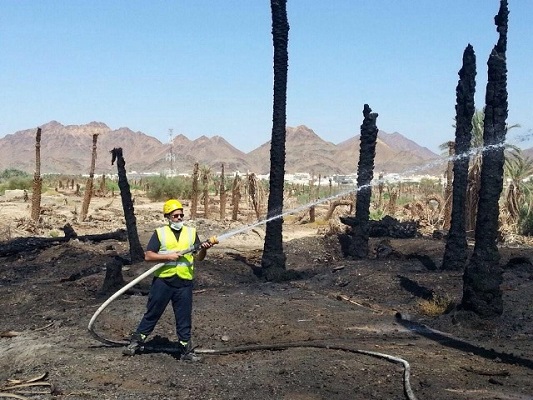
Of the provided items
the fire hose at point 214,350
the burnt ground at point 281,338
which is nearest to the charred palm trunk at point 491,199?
the burnt ground at point 281,338

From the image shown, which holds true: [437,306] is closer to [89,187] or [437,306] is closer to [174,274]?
[174,274]

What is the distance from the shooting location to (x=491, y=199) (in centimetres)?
1052

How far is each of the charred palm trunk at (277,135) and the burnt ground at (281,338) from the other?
77 cm

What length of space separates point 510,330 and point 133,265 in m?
9.14

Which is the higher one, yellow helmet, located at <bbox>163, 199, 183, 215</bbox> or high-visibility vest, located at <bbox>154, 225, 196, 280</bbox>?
yellow helmet, located at <bbox>163, 199, 183, 215</bbox>

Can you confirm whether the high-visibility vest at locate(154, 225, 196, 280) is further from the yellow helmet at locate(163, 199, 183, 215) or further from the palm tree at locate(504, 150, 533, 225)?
the palm tree at locate(504, 150, 533, 225)

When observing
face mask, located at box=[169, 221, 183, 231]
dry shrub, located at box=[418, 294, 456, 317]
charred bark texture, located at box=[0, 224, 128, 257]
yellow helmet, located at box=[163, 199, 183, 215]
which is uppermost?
yellow helmet, located at box=[163, 199, 183, 215]

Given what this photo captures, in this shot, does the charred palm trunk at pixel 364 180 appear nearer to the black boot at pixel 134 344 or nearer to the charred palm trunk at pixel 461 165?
the charred palm trunk at pixel 461 165

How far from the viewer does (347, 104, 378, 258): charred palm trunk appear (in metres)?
17.8

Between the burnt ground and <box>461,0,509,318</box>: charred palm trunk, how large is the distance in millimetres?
385

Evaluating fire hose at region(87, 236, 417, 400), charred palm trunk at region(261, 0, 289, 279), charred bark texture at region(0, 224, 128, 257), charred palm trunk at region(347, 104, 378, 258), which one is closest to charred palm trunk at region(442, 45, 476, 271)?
charred palm trunk at region(347, 104, 378, 258)

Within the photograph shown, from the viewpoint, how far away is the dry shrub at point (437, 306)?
11094 mm

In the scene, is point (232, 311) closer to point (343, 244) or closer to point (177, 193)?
point (343, 244)

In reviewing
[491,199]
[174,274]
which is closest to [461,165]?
[491,199]
